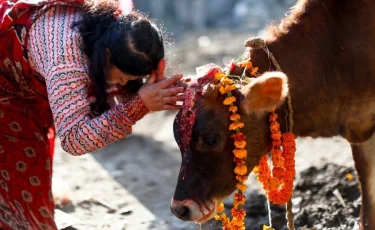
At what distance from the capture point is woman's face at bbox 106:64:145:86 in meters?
3.60

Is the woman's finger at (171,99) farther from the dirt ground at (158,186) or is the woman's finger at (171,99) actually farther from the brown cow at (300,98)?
the dirt ground at (158,186)

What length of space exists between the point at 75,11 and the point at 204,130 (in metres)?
0.92

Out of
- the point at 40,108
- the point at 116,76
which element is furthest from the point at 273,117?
the point at 40,108

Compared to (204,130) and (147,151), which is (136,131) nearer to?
(147,151)

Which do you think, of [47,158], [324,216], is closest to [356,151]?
[324,216]

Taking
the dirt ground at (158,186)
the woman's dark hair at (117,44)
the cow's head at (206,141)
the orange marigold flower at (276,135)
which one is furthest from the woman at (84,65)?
the dirt ground at (158,186)

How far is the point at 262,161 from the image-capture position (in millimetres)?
3572

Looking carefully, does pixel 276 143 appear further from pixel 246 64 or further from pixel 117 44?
pixel 117 44

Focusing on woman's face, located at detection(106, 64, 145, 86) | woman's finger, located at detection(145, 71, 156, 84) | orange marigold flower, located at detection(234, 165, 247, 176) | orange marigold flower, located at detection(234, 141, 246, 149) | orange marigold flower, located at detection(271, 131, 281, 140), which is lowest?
orange marigold flower, located at detection(234, 165, 247, 176)

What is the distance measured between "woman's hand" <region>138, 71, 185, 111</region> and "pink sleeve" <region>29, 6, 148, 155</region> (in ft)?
0.14

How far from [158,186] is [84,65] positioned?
2.06 metres

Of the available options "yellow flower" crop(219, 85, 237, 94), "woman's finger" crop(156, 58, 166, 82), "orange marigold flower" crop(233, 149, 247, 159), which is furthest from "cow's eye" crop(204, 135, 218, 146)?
"woman's finger" crop(156, 58, 166, 82)

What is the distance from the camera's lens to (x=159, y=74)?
3607 mm

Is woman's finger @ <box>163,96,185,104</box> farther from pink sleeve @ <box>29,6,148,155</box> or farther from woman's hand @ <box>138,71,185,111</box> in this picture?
pink sleeve @ <box>29,6,148,155</box>
